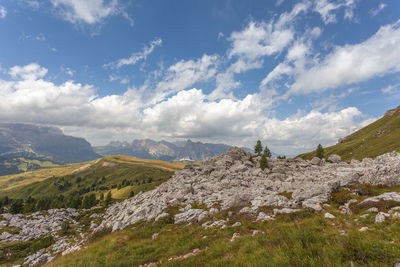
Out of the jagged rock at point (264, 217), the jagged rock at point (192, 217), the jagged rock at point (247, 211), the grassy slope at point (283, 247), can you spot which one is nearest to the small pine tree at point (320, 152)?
the grassy slope at point (283, 247)

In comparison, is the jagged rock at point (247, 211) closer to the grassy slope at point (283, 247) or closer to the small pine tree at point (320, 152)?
the grassy slope at point (283, 247)

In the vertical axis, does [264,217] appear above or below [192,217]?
above

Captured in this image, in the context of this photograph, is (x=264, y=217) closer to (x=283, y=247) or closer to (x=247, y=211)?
(x=247, y=211)

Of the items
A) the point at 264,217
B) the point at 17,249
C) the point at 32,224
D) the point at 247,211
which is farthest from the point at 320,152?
the point at 32,224

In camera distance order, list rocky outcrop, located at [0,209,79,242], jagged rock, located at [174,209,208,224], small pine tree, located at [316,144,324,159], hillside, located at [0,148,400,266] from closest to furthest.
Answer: hillside, located at [0,148,400,266] < jagged rock, located at [174,209,208,224] < rocky outcrop, located at [0,209,79,242] < small pine tree, located at [316,144,324,159]

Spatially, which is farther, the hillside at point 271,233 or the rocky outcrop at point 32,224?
the rocky outcrop at point 32,224

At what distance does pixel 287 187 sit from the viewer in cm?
3859

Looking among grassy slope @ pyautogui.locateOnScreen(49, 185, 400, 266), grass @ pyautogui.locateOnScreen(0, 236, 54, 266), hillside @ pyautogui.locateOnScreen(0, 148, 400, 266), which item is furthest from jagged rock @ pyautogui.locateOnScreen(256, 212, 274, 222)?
grass @ pyautogui.locateOnScreen(0, 236, 54, 266)

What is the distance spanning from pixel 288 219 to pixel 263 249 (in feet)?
34.9

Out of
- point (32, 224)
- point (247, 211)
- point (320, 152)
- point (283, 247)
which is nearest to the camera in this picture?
point (283, 247)

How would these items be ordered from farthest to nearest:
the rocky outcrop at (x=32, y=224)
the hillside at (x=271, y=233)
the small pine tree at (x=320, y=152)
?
the small pine tree at (x=320, y=152) → the rocky outcrop at (x=32, y=224) → the hillside at (x=271, y=233)

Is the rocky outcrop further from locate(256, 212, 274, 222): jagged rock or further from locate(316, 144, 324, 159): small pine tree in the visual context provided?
locate(316, 144, 324, 159): small pine tree

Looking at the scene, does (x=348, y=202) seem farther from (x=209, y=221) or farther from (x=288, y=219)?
(x=209, y=221)

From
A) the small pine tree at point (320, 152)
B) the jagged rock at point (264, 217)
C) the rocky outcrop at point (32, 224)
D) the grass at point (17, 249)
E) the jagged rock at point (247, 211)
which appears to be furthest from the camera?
the small pine tree at point (320, 152)
